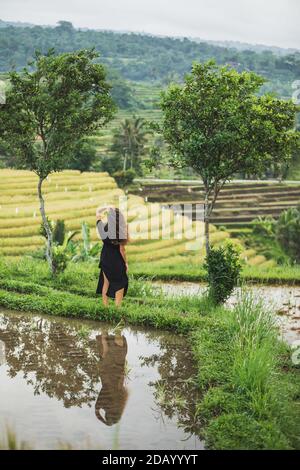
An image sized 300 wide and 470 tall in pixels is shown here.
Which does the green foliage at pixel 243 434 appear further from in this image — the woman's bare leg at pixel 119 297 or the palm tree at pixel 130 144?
the palm tree at pixel 130 144

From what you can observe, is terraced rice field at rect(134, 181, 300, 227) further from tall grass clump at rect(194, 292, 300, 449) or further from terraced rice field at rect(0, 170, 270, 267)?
tall grass clump at rect(194, 292, 300, 449)

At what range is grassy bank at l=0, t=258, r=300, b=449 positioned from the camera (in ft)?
21.0

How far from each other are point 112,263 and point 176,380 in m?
2.90

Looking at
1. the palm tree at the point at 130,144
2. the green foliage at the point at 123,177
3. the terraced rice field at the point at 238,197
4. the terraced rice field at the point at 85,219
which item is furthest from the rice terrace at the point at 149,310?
the palm tree at the point at 130,144

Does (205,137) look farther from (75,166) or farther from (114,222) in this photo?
(75,166)

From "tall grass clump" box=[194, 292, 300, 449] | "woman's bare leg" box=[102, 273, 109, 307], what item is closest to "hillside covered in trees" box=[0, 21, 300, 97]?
"woman's bare leg" box=[102, 273, 109, 307]

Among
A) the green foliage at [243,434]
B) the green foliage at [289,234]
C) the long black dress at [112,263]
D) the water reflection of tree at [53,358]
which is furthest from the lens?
the green foliage at [289,234]

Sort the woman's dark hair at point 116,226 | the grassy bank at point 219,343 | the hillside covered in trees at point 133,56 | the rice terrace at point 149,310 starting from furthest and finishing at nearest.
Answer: the hillside covered in trees at point 133,56 < the woman's dark hair at point 116,226 < the rice terrace at point 149,310 < the grassy bank at point 219,343

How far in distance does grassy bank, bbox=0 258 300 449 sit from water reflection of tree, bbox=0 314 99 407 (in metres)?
0.90

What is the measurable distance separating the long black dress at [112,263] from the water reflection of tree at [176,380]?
0.98 metres

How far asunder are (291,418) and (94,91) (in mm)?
8488

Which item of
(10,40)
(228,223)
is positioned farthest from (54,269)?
(10,40)

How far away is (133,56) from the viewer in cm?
18438

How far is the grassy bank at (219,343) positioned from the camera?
6414 millimetres
